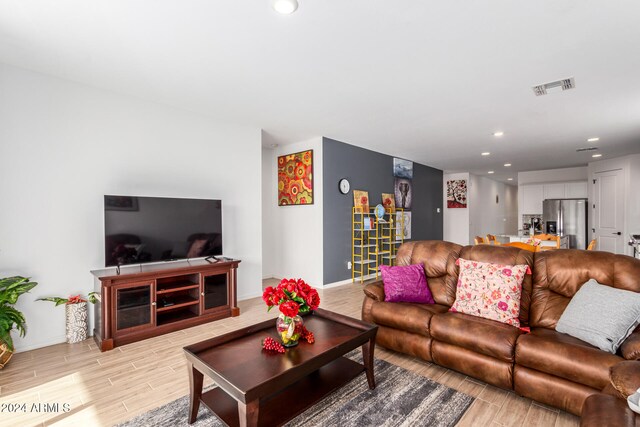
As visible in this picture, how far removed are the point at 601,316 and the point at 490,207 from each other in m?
9.78

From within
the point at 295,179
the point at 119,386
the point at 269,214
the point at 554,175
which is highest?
the point at 554,175

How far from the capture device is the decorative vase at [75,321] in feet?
9.96

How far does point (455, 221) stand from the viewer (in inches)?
373

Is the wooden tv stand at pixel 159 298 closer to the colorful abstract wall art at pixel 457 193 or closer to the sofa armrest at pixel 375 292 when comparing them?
the sofa armrest at pixel 375 292

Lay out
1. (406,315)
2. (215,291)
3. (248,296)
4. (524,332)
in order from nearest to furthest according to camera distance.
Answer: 1. (524,332)
2. (406,315)
3. (215,291)
4. (248,296)

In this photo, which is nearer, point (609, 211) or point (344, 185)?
point (344, 185)

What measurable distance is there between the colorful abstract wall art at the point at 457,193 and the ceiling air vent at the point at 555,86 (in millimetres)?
6223

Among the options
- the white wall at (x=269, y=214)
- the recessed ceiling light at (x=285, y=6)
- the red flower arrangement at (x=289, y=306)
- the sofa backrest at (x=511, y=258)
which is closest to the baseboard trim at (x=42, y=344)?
the red flower arrangement at (x=289, y=306)

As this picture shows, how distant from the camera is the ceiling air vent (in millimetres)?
3062

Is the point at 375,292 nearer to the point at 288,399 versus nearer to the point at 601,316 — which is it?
the point at 288,399

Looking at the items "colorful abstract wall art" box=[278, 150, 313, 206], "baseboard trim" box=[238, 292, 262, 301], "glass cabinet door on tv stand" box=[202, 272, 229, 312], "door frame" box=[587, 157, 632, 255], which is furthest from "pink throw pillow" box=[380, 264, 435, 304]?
"door frame" box=[587, 157, 632, 255]

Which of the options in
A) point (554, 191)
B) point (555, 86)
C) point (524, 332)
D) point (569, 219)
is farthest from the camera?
point (554, 191)

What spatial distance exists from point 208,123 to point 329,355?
3486 millimetres

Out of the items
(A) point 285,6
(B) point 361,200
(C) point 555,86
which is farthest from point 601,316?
(B) point 361,200
